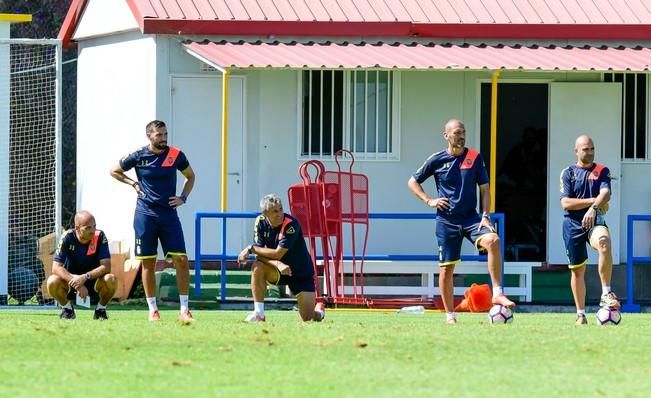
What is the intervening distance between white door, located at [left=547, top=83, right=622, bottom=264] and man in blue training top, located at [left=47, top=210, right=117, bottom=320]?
7582mm

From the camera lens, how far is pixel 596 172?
15.1 m

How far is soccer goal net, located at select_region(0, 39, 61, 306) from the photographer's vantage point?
738 inches

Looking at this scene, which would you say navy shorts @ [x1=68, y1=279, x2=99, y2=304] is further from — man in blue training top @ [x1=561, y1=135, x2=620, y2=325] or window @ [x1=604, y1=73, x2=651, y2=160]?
window @ [x1=604, y1=73, x2=651, y2=160]

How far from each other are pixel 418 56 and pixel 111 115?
4.44m

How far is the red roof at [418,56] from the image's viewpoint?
19109mm

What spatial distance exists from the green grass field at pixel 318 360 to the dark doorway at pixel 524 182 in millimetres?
7686

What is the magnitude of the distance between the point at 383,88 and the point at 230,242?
9.23 ft

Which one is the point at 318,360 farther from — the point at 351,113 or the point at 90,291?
the point at 351,113

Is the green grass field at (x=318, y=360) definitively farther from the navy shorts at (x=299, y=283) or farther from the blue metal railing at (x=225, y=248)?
the blue metal railing at (x=225, y=248)

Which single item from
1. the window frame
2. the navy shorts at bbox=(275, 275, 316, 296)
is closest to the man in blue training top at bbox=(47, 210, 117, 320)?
the navy shorts at bbox=(275, 275, 316, 296)

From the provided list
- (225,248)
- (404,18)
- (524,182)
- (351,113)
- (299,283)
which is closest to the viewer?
(299,283)


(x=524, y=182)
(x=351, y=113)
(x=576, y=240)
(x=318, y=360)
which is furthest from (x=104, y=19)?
(x=318, y=360)

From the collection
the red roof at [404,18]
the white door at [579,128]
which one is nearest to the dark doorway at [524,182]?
the white door at [579,128]

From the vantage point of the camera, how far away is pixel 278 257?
1478 cm
